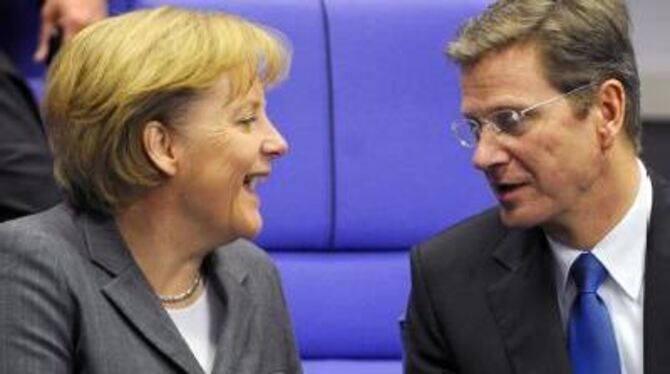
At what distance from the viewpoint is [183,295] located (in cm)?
218

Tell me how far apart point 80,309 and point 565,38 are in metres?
0.75

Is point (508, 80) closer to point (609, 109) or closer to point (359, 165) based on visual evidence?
point (609, 109)

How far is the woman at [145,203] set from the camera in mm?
2029

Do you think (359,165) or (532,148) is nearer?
(532,148)

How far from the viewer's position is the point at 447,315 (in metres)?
2.35

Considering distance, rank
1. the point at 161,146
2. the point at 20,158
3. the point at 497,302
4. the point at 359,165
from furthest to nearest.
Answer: the point at 359,165 < the point at 20,158 < the point at 497,302 < the point at 161,146

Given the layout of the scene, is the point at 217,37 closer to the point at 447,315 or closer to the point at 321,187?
the point at 447,315

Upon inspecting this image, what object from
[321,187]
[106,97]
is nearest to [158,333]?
[106,97]

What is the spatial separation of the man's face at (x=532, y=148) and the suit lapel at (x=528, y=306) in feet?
0.31

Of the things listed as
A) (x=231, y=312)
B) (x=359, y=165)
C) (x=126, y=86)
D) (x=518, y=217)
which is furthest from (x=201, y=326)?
(x=359, y=165)

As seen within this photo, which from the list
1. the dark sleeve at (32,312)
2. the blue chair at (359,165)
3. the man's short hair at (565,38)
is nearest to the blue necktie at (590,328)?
the man's short hair at (565,38)

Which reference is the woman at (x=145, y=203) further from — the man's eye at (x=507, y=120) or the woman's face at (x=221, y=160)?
the man's eye at (x=507, y=120)

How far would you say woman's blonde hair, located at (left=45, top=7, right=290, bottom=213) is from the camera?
81.4 inches

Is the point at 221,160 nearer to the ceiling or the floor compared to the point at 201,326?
nearer to the ceiling
